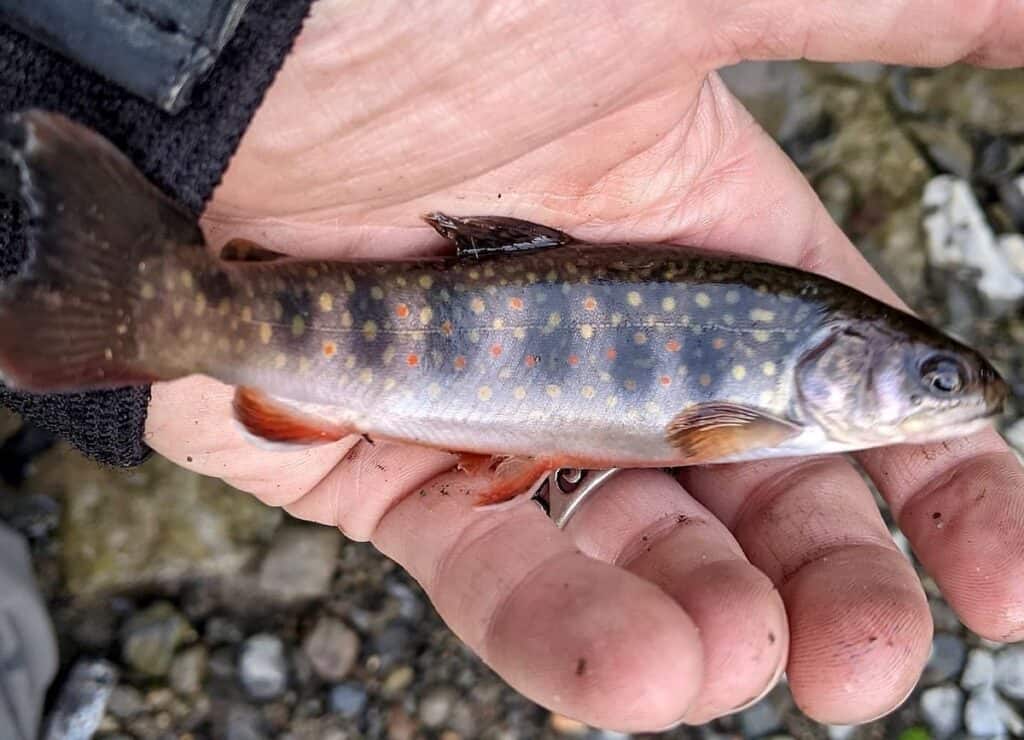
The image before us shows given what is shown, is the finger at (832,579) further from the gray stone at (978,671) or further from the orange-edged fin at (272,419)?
the gray stone at (978,671)

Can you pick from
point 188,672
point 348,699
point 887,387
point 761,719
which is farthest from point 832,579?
point 188,672

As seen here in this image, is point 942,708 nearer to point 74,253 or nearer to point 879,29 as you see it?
point 879,29

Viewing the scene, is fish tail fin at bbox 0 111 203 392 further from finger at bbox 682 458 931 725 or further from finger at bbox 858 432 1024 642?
finger at bbox 858 432 1024 642

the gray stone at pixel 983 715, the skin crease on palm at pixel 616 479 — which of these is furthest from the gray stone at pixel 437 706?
the gray stone at pixel 983 715

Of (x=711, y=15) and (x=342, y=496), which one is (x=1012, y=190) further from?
(x=342, y=496)

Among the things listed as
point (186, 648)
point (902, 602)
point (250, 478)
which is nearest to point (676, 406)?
point (902, 602)
